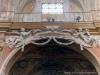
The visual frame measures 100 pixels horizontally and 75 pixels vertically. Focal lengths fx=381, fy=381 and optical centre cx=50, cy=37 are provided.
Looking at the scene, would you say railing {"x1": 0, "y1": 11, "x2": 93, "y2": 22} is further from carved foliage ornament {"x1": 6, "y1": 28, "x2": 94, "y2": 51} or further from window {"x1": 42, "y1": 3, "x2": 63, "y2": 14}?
carved foliage ornament {"x1": 6, "y1": 28, "x2": 94, "y2": 51}

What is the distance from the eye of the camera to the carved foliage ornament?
14.9 meters

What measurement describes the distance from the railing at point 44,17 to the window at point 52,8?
0.20m

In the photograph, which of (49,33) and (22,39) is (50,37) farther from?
(22,39)

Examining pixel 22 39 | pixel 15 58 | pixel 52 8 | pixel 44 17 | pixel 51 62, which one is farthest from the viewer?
pixel 51 62

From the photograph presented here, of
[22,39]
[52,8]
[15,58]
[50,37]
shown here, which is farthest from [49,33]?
[52,8]

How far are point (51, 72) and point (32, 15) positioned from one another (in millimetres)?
3405

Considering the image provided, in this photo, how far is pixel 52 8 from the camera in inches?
664

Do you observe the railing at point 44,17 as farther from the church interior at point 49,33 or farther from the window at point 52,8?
the window at point 52,8

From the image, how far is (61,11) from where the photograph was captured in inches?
660

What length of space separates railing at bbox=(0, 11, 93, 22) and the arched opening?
1.20 metres

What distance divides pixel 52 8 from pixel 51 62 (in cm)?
266

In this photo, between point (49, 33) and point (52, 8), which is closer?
point (49, 33)

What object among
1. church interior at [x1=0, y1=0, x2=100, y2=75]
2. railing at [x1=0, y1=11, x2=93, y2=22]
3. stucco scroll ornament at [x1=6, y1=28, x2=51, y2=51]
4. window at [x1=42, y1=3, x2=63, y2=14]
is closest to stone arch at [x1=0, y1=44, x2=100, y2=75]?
church interior at [x1=0, y1=0, x2=100, y2=75]

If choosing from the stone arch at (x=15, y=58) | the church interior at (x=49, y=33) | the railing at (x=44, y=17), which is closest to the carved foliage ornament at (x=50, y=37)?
the church interior at (x=49, y=33)
